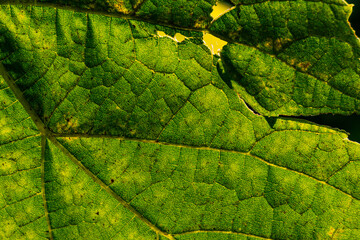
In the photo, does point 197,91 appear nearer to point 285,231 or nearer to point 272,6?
point 272,6

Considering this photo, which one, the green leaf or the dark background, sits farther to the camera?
the dark background

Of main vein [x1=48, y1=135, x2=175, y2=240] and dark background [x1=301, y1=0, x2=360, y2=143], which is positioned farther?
dark background [x1=301, y1=0, x2=360, y2=143]

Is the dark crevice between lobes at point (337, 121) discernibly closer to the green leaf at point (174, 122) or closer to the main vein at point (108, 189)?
the green leaf at point (174, 122)

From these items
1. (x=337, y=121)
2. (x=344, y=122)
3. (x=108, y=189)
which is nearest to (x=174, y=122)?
(x=108, y=189)

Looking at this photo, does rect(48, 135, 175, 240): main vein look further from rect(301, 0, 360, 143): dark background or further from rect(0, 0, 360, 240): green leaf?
rect(301, 0, 360, 143): dark background

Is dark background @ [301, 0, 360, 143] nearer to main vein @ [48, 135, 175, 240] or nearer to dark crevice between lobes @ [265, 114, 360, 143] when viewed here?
dark crevice between lobes @ [265, 114, 360, 143]

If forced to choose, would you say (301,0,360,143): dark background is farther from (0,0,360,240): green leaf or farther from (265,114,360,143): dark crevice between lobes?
(0,0,360,240): green leaf

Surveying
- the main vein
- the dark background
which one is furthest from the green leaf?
the dark background

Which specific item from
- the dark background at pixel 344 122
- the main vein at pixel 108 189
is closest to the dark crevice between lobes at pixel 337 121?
the dark background at pixel 344 122

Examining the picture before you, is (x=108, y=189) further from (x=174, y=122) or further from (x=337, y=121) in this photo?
(x=337, y=121)
